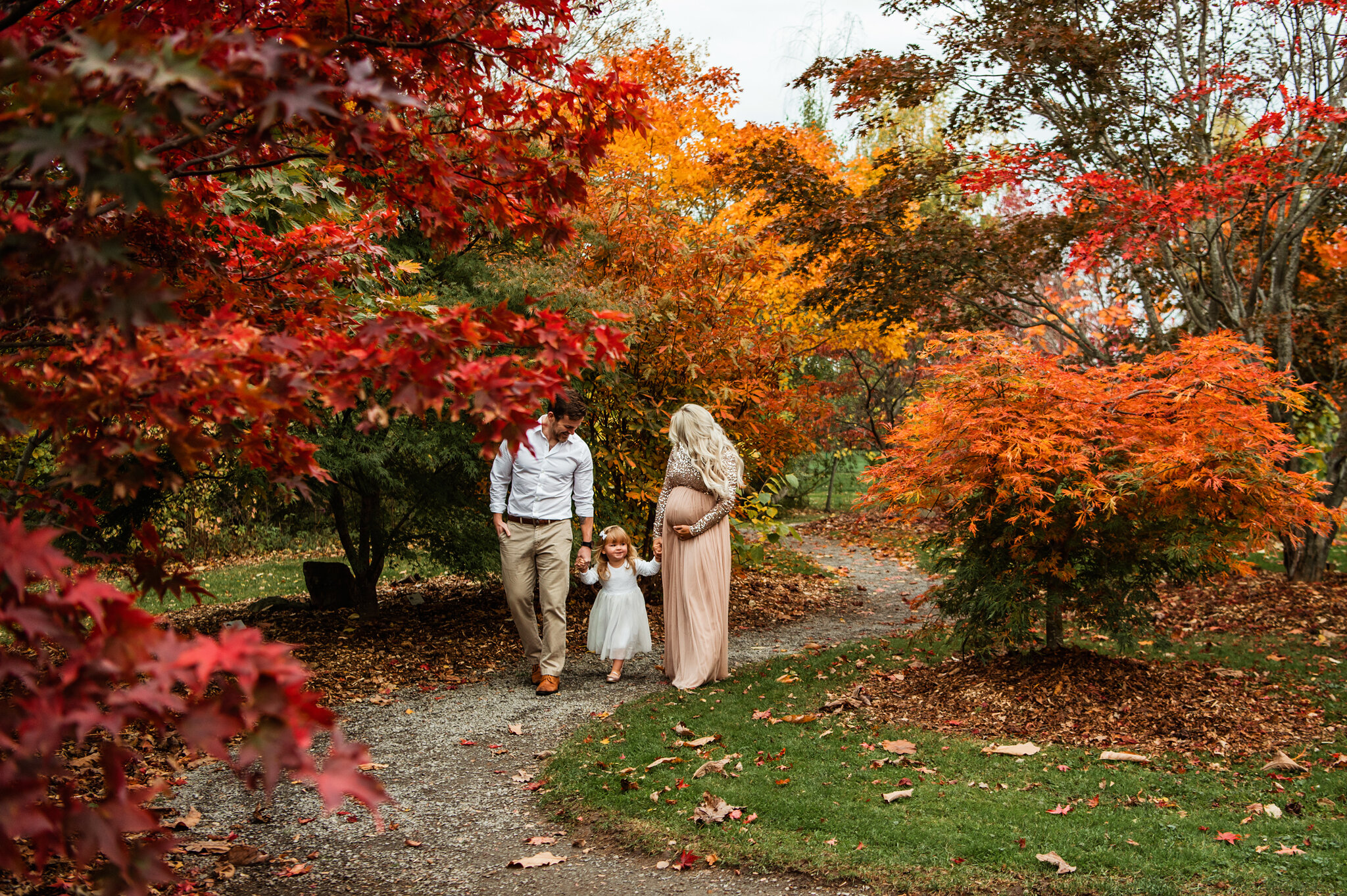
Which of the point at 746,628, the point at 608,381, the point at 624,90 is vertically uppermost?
the point at 624,90

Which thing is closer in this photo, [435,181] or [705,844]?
[435,181]

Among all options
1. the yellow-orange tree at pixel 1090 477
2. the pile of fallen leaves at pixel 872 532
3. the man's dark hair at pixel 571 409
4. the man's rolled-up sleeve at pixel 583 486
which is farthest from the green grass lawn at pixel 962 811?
the pile of fallen leaves at pixel 872 532

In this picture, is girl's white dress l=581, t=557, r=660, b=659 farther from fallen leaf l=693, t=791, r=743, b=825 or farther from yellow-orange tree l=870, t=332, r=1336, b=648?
fallen leaf l=693, t=791, r=743, b=825

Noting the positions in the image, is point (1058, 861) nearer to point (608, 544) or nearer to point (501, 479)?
point (608, 544)

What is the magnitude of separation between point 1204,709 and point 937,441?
2.03 metres

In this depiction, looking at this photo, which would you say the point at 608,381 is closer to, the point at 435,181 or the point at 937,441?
the point at 937,441

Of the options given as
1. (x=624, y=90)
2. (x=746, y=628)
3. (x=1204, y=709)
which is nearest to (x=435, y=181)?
(x=624, y=90)

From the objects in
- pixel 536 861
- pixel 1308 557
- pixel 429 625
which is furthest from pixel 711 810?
pixel 1308 557

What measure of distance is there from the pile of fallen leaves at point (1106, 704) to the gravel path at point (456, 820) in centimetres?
194

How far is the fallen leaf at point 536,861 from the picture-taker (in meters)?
3.59

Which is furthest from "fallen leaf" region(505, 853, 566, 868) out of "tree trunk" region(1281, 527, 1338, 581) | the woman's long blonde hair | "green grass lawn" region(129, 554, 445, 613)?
"tree trunk" region(1281, 527, 1338, 581)

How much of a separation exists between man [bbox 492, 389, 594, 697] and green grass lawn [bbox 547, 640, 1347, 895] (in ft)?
3.90

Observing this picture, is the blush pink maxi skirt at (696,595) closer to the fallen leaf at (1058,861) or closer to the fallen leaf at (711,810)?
the fallen leaf at (711,810)

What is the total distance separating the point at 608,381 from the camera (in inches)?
303
